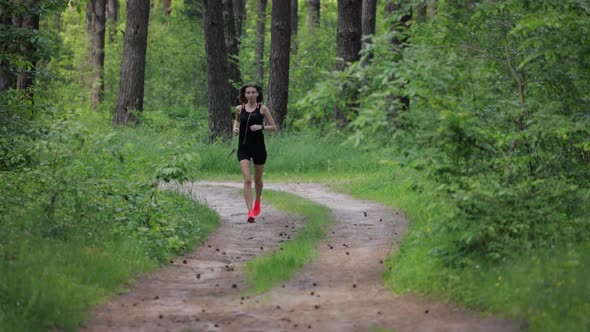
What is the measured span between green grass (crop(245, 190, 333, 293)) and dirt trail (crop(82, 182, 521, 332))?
13 cm

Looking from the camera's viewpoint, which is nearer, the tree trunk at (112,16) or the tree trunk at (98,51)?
the tree trunk at (98,51)

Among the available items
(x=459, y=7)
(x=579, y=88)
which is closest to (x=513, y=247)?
(x=579, y=88)

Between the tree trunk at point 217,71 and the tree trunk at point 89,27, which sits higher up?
the tree trunk at point 89,27

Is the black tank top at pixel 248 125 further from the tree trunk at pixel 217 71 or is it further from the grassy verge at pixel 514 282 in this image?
the tree trunk at pixel 217 71

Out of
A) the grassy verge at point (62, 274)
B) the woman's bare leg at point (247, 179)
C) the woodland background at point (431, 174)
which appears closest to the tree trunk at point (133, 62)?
the woodland background at point (431, 174)

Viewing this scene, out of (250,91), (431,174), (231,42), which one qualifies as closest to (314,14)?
(231,42)

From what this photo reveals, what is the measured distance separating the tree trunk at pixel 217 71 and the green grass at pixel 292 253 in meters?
9.30

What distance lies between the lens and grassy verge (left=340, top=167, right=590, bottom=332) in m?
6.50

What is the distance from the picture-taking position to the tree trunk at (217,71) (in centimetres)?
2273

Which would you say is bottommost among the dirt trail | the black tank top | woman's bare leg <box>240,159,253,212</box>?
the dirt trail

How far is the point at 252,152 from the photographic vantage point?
13.1 m

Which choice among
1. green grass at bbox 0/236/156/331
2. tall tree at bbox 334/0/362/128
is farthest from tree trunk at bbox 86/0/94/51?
green grass at bbox 0/236/156/331

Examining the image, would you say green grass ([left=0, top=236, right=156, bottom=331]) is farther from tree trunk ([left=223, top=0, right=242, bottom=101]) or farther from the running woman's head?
tree trunk ([left=223, top=0, right=242, bottom=101])

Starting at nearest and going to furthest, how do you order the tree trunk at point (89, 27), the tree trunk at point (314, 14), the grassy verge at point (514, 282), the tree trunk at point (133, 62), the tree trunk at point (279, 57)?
the grassy verge at point (514, 282) → the tree trunk at point (279, 57) → the tree trunk at point (133, 62) → the tree trunk at point (314, 14) → the tree trunk at point (89, 27)
